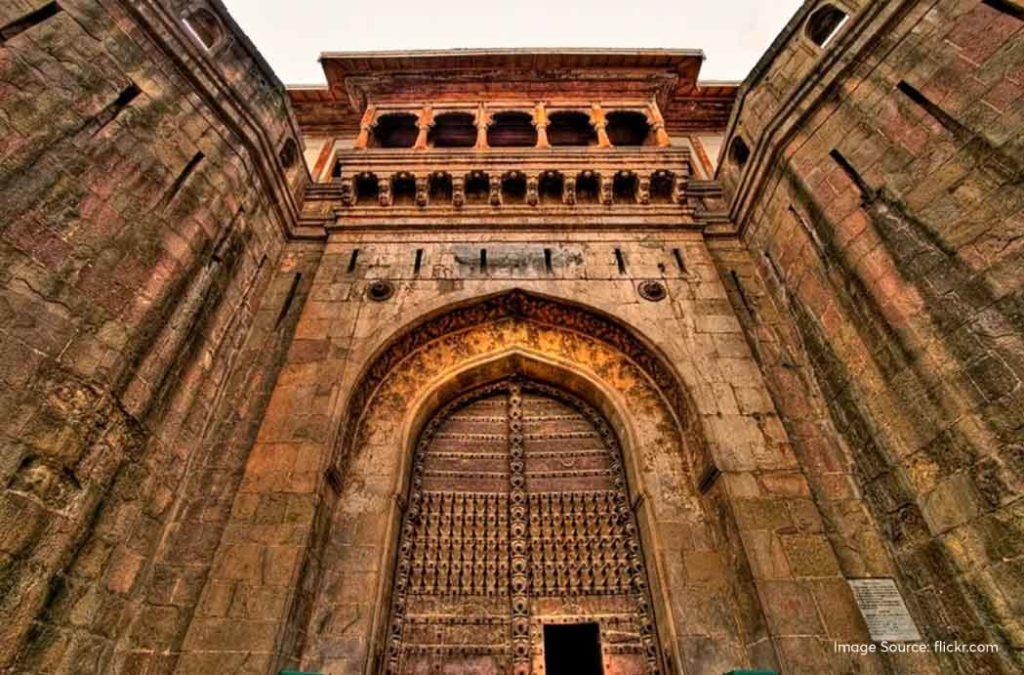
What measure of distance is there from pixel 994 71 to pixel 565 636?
266 inches

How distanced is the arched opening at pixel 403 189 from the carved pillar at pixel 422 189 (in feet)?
0.35

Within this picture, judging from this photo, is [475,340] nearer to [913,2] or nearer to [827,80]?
[827,80]

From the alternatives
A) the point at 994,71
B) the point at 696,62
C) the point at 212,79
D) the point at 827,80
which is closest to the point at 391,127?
the point at 212,79

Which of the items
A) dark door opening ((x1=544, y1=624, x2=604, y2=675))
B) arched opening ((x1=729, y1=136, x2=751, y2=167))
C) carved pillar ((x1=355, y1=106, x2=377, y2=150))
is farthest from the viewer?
carved pillar ((x1=355, y1=106, x2=377, y2=150))

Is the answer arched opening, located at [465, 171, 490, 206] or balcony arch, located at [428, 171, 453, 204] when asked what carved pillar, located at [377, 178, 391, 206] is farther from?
arched opening, located at [465, 171, 490, 206]

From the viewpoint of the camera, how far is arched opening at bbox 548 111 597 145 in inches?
350

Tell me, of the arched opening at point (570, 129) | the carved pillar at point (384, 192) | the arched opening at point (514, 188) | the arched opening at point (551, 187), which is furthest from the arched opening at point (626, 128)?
the carved pillar at point (384, 192)

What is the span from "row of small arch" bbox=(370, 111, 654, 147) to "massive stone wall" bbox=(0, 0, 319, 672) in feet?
12.3

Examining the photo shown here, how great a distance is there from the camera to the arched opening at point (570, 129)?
8.88 m

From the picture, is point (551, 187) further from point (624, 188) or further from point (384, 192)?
point (384, 192)

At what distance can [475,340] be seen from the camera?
6297 millimetres

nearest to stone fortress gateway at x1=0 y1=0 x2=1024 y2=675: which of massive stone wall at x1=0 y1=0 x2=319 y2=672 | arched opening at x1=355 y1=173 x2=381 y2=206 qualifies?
massive stone wall at x1=0 y1=0 x2=319 y2=672

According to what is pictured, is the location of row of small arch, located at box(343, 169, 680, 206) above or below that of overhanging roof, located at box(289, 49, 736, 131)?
below

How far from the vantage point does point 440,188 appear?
7.33m
